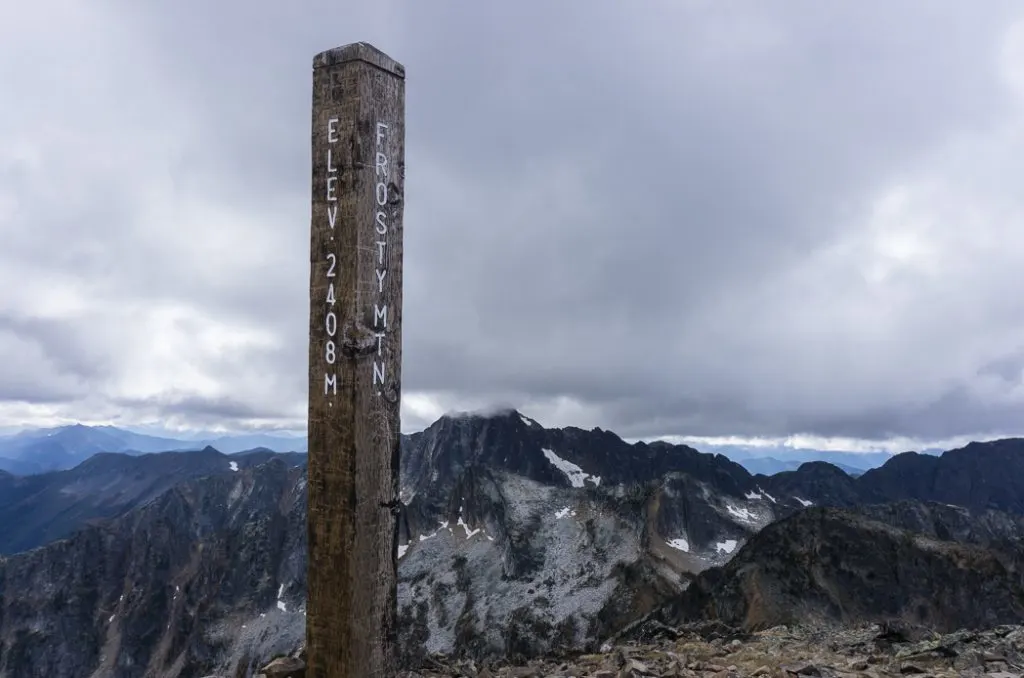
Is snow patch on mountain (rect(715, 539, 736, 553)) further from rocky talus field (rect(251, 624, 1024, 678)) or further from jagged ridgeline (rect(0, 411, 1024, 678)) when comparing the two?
rocky talus field (rect(251, 624, 1024, 678))

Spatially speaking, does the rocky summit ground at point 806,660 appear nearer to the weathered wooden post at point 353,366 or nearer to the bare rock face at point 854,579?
the weathered wooden post at point 353,366

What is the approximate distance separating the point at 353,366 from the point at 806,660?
34.8 feet

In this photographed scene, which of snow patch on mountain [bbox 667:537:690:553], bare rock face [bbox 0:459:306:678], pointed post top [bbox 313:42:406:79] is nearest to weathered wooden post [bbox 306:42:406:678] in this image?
pointed post top [bbox 313:42:406:79]

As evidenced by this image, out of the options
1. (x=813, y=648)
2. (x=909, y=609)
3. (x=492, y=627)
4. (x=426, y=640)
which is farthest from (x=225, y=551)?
(x=813, y=648)

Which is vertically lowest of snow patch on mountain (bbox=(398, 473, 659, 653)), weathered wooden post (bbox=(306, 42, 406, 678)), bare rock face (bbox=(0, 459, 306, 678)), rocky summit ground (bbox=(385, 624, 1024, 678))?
bare rock face (bbox=(0, 459, 306, 678))

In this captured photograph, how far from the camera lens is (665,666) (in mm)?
9633

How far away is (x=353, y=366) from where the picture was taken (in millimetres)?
5738

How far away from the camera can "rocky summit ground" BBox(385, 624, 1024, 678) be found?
9180 millimetres

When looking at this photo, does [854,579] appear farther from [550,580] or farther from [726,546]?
[726,546]

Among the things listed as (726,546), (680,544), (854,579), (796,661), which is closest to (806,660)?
(796,661)

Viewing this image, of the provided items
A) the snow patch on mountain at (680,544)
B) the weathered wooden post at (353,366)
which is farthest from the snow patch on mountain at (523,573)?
the weathered wooden post at (353,366)

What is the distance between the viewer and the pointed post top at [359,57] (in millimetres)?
5816

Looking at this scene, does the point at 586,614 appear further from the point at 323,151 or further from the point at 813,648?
the point at 323,151

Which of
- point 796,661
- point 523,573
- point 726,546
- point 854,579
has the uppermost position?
point 796,661
